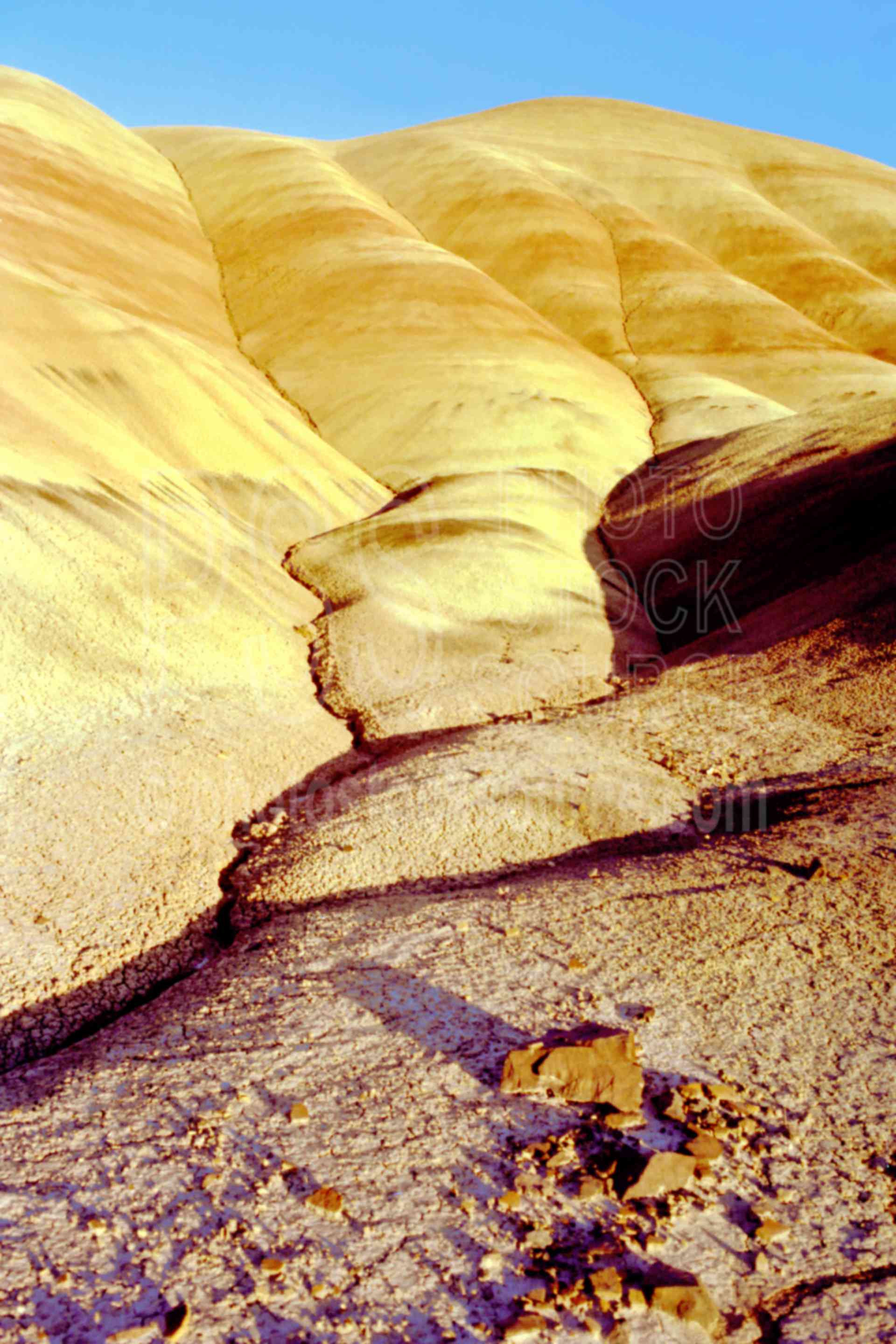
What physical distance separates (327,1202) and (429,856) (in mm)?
2909

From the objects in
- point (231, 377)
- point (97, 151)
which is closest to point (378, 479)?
point (231, 377)

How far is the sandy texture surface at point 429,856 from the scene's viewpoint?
290 centimetres

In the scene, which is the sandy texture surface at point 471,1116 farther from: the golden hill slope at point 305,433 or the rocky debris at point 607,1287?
the golden hill slope at point 305,433

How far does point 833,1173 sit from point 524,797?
11.2 ft

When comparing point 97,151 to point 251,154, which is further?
point 251,154

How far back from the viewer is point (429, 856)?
5891mm

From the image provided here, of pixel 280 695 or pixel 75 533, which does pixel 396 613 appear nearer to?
pixel 280 695

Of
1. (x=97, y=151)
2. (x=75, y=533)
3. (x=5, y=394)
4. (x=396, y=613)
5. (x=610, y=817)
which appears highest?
(x=97, y=151)

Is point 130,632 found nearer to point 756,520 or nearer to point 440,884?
point 440,884

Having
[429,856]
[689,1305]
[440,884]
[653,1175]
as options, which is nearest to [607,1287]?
[689,1305]

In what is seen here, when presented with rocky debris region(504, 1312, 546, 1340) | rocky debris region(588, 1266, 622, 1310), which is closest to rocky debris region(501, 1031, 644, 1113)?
rocky debris region(588, 1266, 622, 1310)

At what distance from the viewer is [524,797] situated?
6.44 m

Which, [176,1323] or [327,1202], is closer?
[176,1323]

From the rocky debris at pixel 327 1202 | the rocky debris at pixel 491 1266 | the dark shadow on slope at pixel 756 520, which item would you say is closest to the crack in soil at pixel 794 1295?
the rocky debris at pixel 491 1266
